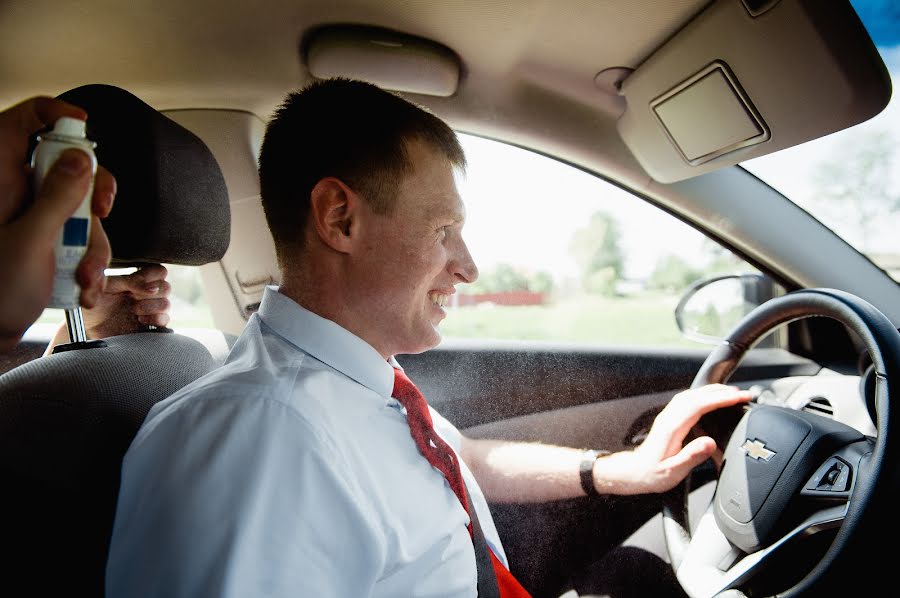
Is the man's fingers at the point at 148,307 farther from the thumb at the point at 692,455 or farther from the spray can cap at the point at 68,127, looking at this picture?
the thumb at the point at 692,455

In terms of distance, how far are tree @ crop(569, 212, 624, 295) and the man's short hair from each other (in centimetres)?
87

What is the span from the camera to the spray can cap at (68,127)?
28.6 inches

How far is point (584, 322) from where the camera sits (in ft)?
7.45

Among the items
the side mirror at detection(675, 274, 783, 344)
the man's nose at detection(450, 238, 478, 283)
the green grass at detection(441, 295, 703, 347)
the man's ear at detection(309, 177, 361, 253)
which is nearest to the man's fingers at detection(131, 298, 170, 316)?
the man's ear at detection(309, 177, 361, 253)

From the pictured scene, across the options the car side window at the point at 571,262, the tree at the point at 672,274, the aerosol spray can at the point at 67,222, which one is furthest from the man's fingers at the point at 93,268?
the tree at the point at 672,274

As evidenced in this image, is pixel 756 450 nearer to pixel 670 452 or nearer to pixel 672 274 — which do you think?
pixel 670 452

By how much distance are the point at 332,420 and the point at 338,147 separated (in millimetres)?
586

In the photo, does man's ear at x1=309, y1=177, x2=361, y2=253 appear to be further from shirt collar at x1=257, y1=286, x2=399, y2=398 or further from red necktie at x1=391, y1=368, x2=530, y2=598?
red necktie at x1=391, y1=368, x2=530, y2=598

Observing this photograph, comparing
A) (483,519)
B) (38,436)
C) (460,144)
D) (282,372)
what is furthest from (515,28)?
(38,436)

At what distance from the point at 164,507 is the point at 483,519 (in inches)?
33.7

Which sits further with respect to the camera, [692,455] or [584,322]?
[584,322]


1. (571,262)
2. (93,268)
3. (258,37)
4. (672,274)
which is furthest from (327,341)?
(672,274)

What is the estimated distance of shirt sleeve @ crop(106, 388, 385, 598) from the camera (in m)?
0.85

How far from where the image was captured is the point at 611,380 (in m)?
2.25
